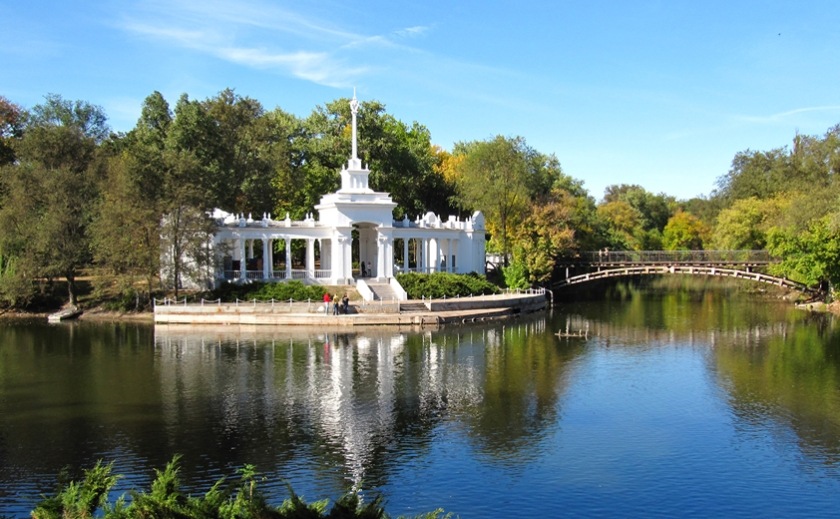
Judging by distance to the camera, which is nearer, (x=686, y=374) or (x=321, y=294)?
(x=686, y=374)

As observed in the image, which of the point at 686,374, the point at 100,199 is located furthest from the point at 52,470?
the point at 100,199

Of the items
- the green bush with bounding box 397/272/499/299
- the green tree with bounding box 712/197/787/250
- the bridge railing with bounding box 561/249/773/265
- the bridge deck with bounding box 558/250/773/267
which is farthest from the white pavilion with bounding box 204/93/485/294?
the green tree with bounding box 712/197/787/250

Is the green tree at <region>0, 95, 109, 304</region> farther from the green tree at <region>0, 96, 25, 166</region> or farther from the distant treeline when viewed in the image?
the green tree at <region>0, 96, 25, 166</region>

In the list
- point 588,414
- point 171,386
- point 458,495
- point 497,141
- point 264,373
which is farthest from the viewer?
point 497,141

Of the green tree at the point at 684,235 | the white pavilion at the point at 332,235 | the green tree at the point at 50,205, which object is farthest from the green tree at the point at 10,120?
the green tree at the point at 684,235

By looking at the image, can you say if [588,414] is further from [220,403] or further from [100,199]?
[100,199]

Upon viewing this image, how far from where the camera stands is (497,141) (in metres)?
67.5

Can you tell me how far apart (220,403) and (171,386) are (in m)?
3.65

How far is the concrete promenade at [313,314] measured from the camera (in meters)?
47.0

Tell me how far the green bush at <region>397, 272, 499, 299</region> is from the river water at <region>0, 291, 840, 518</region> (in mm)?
9561

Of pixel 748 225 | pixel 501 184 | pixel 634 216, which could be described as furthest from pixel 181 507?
pixel 634 216

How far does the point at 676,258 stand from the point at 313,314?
113ft

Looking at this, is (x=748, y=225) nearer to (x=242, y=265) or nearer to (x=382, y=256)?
(x=382, y=256)

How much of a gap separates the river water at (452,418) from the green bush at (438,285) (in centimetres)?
956
